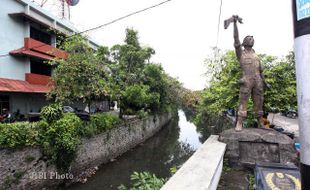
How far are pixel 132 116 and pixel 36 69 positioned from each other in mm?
8574

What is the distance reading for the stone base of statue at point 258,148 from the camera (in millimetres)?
4223

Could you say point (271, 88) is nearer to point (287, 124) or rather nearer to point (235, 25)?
point (235, 25)

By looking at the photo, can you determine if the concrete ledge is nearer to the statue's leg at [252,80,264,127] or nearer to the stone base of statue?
the stone base of statue

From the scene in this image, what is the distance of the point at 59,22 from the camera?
19.7 m

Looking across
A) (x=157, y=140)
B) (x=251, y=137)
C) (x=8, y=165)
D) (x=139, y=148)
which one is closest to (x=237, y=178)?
(x=251, y=137)

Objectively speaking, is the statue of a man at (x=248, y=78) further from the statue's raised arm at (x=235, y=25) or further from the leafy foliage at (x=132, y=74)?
the leafy foliage at (x=132, y=74)

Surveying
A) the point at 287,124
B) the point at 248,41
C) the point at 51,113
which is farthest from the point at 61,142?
the point at 287,124

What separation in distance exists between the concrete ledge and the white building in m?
13.4

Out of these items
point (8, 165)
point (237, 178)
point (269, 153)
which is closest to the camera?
point (237, 178)

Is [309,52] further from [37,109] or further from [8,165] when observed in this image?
[37,109]

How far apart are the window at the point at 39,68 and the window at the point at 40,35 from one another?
184 centimetres

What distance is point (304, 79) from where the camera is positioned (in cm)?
127

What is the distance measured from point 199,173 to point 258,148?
7.50ft

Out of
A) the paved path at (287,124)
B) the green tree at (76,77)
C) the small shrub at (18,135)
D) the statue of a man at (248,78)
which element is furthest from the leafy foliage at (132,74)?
the statue of a man at (248,78)
